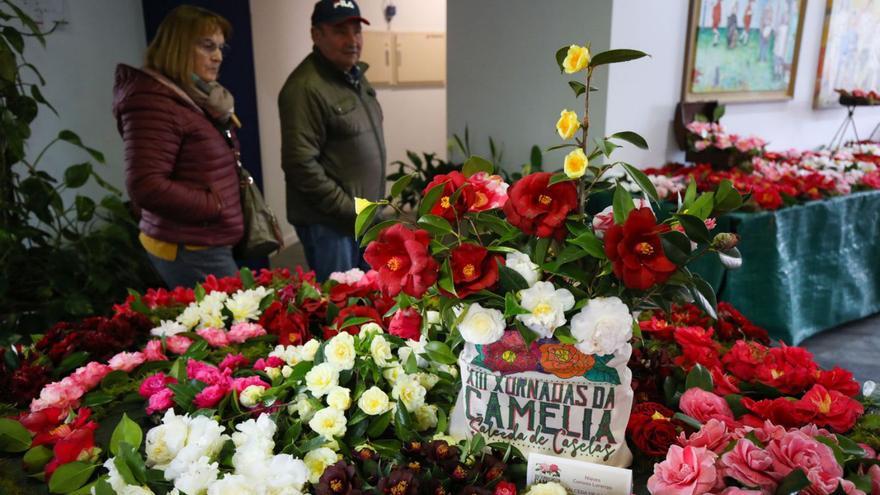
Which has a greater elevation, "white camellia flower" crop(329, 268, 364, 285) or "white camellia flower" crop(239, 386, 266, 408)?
"white camellia flower" crop(329, 268, 364, 285)

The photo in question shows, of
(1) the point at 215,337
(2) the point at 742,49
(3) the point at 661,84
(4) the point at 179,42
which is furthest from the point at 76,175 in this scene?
(2) the point at 742,49

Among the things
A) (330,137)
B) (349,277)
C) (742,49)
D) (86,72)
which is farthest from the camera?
(742,49)

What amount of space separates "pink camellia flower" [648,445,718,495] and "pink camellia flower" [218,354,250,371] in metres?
0.71

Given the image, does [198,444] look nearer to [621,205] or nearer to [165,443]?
A: [165,443]

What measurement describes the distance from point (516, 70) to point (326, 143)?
1281 millimetres

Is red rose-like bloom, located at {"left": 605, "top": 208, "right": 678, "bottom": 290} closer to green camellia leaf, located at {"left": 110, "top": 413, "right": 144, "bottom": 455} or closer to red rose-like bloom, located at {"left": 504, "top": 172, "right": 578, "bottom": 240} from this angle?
red rose-like bloom, located at {"left": 504, "top": 172, "right": 578, "bottom": 240}

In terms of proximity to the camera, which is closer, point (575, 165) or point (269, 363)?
point (575, 165)

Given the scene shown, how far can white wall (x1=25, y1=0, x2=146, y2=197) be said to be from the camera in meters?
2.81

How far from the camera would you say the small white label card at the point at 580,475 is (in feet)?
2.39

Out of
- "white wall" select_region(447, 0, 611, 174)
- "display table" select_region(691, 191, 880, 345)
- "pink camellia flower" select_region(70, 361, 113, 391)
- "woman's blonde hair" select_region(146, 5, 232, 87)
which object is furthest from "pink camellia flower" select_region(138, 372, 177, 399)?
"white wall" select_region(447, 0, 611, 174)

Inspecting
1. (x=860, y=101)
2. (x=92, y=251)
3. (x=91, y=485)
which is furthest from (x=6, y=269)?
(x=860, y=101)

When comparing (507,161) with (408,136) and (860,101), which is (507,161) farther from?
(408,136)

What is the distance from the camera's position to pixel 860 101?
3918 mm

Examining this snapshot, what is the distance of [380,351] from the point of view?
3.21ft
